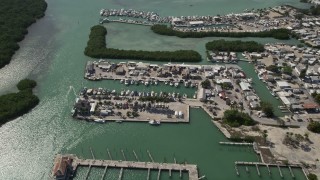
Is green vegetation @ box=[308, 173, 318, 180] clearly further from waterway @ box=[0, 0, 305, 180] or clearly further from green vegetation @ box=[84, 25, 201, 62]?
green vegetation @ box=[84, 25, 201, 62]

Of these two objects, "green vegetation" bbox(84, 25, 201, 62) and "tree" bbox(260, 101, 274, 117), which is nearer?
"tree" bbox(260, 101, 274, 117)

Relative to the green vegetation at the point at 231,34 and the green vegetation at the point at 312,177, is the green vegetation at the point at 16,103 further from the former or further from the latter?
the green vegetation at the point at 312,177

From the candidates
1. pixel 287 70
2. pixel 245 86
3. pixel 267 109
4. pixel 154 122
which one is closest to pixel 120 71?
pixel 154 122

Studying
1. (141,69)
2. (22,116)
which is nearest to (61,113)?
(22,116)

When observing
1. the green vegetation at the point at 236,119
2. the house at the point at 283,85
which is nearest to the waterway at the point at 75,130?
the green vegetation at the point at 236,119

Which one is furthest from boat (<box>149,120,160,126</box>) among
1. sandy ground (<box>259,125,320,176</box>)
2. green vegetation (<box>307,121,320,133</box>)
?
green vegetation (<box>307,121,320,133</box>)

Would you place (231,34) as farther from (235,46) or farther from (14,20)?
(14,20)
